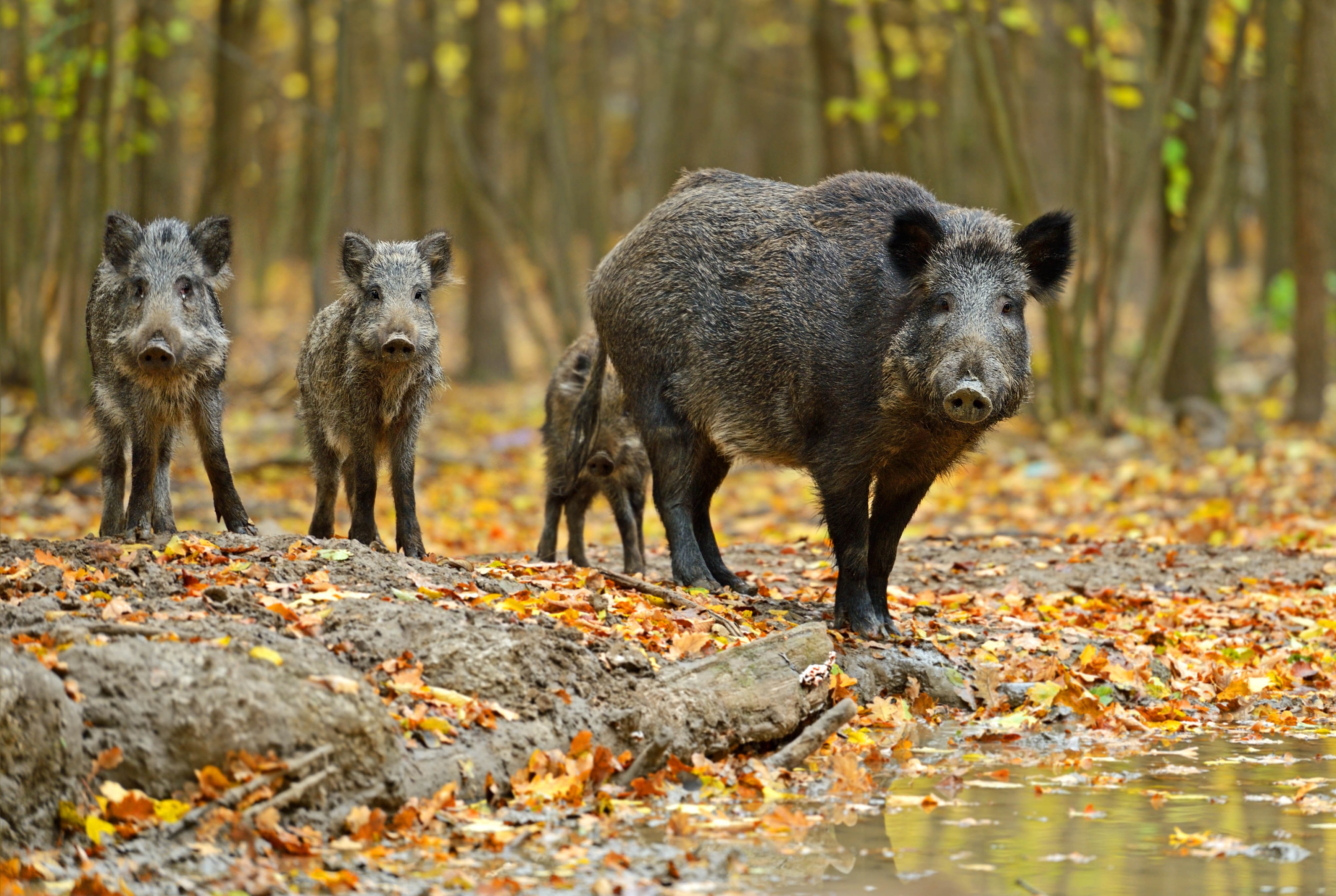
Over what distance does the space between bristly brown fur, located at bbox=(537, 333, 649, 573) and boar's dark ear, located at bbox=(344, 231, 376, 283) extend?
5.30 ft

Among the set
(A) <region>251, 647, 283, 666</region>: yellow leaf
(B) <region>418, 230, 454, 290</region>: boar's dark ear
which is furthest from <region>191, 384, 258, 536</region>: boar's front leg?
(A) <region>251, 647, 283, 666</region>: yellow leaf

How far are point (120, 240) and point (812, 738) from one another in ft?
13.6

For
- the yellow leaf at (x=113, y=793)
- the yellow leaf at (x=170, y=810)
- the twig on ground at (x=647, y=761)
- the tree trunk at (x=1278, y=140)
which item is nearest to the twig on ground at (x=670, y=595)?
the twig on ground at (x=647, y=761)

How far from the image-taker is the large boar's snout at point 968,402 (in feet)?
19.9

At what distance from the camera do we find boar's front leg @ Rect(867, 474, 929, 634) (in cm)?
711

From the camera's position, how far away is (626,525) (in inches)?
341

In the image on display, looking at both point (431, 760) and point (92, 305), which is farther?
point (92, 305)

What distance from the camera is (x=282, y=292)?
131 feet

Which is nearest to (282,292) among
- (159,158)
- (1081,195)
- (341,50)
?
(159,158)

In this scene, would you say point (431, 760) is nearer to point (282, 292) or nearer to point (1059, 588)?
point (1059, 588)

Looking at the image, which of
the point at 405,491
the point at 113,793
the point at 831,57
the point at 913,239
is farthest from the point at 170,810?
the point at 831,57

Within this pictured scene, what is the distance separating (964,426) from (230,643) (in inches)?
132

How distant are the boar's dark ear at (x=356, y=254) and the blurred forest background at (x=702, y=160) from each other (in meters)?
3.74

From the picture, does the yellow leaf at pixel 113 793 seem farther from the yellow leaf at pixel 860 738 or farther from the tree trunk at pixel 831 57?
the tree trunk at pixel 831 57
